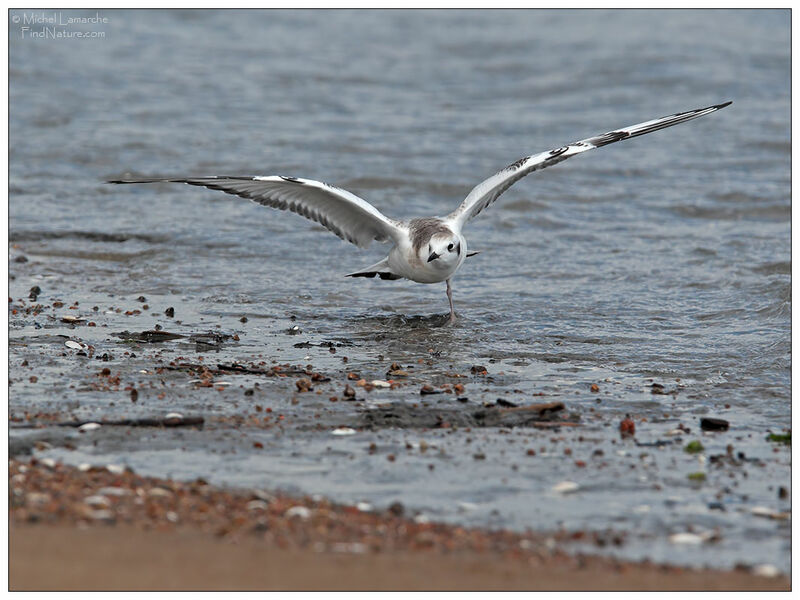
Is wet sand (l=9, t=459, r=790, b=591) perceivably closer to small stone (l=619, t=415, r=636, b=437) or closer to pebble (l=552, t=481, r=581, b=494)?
pebble (l=552, t=481, r=581, b=494)

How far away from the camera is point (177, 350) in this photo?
7504mm

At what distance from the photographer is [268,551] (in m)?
4.18

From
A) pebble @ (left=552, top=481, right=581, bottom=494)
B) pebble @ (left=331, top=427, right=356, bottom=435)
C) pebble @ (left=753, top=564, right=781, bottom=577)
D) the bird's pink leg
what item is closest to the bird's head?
the bird's pink leg

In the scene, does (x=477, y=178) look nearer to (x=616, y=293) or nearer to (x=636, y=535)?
(x=616, y=293)

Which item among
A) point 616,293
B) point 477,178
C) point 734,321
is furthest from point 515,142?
point 734,321

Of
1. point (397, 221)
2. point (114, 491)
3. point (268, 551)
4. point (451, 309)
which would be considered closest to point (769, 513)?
point (268, 551)

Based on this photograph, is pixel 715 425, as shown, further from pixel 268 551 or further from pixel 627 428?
pixel 268 551

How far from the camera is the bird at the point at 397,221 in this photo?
849 cm

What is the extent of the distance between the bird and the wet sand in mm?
4003

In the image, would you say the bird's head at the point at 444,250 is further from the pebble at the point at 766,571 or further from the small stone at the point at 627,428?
the pebble at the point at 766,571

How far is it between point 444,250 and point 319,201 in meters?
1.17

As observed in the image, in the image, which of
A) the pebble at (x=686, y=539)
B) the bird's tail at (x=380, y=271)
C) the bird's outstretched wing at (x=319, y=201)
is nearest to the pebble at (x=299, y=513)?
the pebble at (x=686, y=539)

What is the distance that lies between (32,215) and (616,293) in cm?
640

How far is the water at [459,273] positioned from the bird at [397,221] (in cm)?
47
